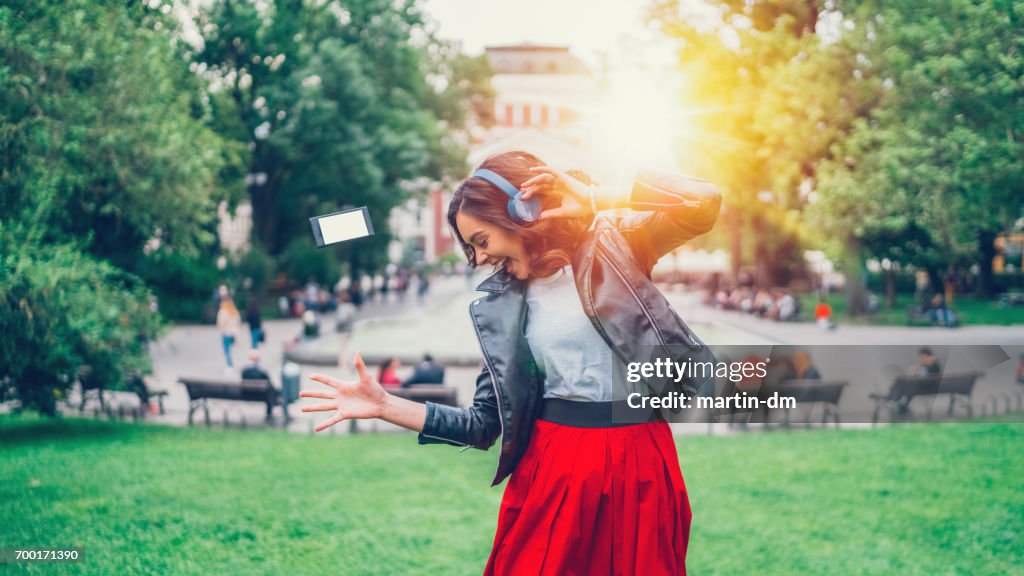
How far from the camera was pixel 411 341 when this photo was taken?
26906 mm

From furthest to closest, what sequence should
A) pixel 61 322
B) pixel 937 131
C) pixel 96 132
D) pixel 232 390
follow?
pixel 937 131
pixel 232 390
pixel 96 132
pixel 61 322

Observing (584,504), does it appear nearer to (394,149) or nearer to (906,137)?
(906,137)

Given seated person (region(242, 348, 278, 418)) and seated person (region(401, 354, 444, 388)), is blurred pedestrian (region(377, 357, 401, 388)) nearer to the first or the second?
seated person (region(401, 354, 444, 388))

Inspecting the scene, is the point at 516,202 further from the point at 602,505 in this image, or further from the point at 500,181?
the point at 602,505

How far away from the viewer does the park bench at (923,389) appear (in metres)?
12.5

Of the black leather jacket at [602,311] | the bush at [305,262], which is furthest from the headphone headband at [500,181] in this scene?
the bush at [305,262]

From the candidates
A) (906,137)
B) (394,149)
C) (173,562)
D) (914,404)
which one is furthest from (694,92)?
(173,562)

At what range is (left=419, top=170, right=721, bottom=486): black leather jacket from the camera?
243cm

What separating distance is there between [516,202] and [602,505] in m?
0.88

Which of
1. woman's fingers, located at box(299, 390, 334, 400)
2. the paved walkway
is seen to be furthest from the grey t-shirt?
the paved walkway

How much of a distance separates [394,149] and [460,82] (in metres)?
15.0

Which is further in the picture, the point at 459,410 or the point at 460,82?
the point at 460,82

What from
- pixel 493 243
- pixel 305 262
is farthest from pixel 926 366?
pixel 305 262

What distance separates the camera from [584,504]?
255 cm
